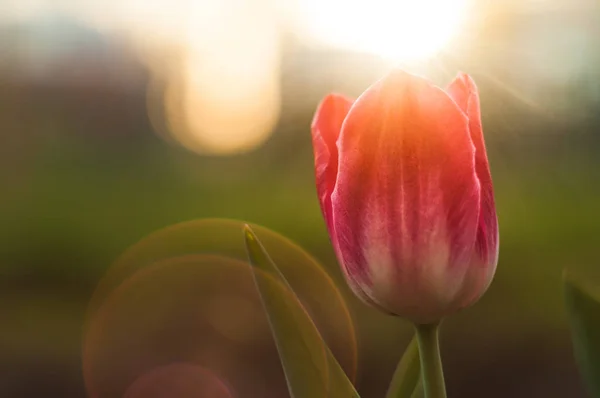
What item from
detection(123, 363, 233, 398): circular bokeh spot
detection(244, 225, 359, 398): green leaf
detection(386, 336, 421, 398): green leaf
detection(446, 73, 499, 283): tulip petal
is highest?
detection(446, 73, 499, 283): tulip petal

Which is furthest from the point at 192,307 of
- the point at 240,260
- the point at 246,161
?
the point at 246,161

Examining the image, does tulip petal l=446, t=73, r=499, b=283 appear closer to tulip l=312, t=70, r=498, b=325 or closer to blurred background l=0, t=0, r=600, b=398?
tulip l=312, t=70, r=498, b=325

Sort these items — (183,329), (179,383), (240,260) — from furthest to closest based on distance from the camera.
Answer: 1. (240,260)
2. (183,329)
3. (179,383)

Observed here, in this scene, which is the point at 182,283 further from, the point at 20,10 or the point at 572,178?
the point at 20,10

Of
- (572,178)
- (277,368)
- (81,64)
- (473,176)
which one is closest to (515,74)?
(572,178)

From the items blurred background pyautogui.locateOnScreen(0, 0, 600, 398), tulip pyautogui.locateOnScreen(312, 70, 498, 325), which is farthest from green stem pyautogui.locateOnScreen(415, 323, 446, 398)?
blurred background pyautogui.locateOnScreen(0, 0, 600, 398)

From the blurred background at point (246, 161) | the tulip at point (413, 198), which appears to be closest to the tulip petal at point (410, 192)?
the tulip at point (413, 198)

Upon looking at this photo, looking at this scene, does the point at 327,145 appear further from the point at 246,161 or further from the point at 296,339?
the point at 246,161
